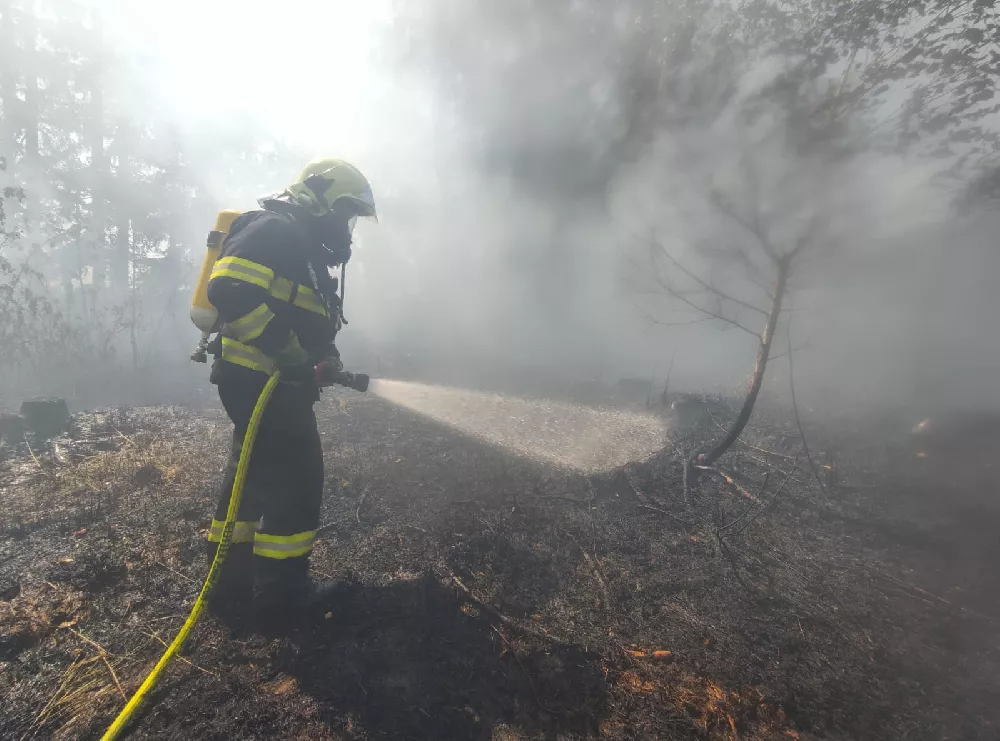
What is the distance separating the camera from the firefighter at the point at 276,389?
8.03ft

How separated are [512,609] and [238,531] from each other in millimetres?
1715

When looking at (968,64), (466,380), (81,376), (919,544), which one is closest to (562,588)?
(919,544)

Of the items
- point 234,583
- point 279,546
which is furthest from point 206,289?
point 234,583

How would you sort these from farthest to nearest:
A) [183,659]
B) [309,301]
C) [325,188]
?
[325,188], [309,301], [183,659]

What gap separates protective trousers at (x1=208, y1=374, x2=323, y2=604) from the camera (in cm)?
251

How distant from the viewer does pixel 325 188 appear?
2.82 meters

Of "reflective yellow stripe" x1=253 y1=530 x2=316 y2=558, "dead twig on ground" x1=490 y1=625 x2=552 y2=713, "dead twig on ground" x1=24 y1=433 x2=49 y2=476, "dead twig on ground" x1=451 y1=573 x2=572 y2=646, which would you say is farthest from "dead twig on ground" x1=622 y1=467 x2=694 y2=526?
"dead twig on ground" x1=24 y1=433 x2=49 y2=476

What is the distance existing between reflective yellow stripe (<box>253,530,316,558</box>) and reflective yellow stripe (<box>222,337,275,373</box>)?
954 mm

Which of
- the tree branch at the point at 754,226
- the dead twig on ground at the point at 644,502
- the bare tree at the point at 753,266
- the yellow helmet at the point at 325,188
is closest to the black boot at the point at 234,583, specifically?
the yellow helmet at the point at 325,188

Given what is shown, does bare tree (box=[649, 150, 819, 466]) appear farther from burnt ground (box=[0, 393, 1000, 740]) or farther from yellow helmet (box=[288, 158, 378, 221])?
yellow helmet (box=[288, 158, 378, 221])

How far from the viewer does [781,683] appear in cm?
233

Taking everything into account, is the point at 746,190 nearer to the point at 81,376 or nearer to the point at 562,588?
the point at 562,588

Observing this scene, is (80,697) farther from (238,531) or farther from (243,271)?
(243,271)

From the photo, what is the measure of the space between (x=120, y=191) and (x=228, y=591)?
1776cm
